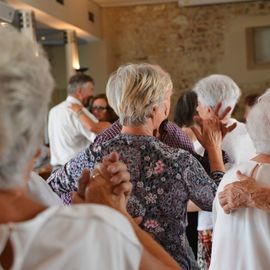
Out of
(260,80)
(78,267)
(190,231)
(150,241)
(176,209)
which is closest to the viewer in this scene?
(78,267)

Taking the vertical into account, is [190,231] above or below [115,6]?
below

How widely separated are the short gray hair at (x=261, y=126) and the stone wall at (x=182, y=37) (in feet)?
29.7

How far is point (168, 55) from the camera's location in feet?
37.4

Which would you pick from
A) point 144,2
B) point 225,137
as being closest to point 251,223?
point 225,137

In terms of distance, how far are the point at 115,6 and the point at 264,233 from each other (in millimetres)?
9945

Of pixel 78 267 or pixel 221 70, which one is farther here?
pixel 221 70

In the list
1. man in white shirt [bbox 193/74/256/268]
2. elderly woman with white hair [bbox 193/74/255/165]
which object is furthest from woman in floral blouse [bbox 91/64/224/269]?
elderly woman with white hair [bbox 193/74/255/165]

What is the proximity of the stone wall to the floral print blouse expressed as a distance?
30.2 ft

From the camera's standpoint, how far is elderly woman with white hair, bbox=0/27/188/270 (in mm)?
A: 918

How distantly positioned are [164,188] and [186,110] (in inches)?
75.5

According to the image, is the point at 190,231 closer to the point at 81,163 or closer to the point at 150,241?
the point at 81,163

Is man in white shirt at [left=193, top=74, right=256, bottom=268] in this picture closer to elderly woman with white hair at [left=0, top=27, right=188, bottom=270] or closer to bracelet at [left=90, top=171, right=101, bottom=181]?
bracelet at [left=90, top=171, right=101, bottom=181]

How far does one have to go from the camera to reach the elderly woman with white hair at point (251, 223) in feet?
6.78

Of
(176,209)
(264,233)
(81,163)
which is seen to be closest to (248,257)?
(264,233)
